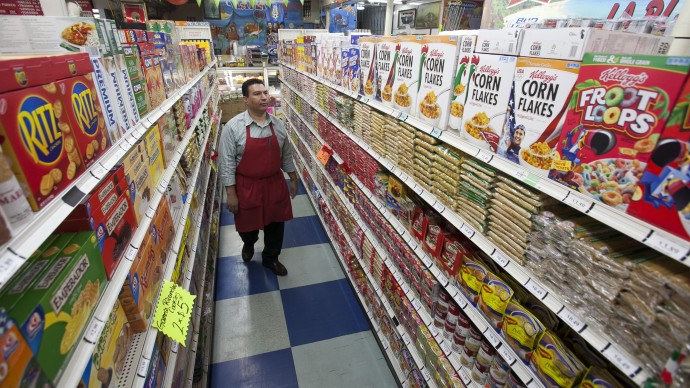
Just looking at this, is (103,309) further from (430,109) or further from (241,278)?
(241,278)

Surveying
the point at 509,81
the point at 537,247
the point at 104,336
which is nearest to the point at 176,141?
the point at 104,336

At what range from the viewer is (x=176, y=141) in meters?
2.46

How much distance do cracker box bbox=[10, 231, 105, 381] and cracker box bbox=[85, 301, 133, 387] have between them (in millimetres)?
151

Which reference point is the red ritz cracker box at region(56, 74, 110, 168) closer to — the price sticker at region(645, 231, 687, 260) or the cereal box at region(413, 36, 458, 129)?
the cereal box at region(413, 36, 458, 129)

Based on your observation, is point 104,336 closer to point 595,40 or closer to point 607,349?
point 607,349

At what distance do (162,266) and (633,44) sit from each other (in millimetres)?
2116

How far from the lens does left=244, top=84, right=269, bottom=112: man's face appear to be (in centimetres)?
288

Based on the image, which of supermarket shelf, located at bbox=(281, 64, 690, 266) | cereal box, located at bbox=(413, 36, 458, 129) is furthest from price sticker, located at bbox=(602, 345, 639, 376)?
cereal box, located at bbox=(413, 36, 458, 129)

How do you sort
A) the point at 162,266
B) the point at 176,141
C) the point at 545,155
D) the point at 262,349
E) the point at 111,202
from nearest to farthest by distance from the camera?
the point at 545,155
the point at 111,202
the point at 162,266
the point at 176,141
the point at 262,349

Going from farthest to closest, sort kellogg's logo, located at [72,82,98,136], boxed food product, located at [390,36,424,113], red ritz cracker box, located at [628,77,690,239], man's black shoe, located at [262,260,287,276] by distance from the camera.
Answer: man's black shoe, located at [262,260,287,276]
boxed food product, located at [390,36,424,113]
kellogg's logo, located at [72,82,98,136]
red ritz cracker box, located at [628,77,690,239]

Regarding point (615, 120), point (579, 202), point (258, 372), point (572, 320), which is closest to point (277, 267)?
point (258, 372)

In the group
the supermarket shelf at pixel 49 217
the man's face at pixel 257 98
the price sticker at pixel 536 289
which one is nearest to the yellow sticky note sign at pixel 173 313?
the supermarket shelf at pixel 49 217

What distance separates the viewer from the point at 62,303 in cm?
89

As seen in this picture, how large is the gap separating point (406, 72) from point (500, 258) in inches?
43.3
